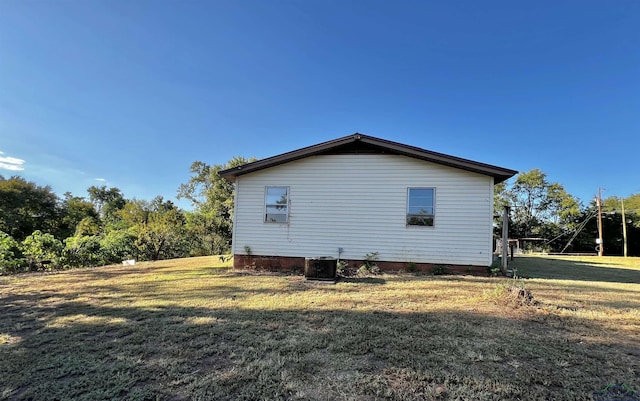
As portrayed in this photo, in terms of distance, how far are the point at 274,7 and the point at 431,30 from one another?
6.16 metres

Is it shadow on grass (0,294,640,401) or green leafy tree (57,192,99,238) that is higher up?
green leafy tree (57,192,99,238)

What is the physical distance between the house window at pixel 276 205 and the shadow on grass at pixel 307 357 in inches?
193

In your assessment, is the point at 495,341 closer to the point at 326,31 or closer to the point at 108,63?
the point at 326,31

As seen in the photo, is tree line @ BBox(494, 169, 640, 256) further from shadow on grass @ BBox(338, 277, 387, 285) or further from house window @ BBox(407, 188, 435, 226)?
shadow on grass @ BBox(338, 277, 387, 285)

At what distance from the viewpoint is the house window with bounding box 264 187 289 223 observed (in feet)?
31.3

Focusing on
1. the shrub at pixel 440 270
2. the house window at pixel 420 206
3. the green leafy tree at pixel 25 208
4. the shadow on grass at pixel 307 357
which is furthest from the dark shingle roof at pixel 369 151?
the green leafy tree at pixel 25 208

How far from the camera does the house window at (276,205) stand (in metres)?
9.53

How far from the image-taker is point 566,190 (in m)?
36.8

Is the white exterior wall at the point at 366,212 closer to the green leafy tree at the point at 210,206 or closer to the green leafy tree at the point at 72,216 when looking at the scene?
the green leafy tree at the point at 210,206

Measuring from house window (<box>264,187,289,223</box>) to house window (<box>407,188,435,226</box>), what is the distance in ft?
12.1

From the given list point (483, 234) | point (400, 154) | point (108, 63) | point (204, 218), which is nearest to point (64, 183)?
point (204, 218)

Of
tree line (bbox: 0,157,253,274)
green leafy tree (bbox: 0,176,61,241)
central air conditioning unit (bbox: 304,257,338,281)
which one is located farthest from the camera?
green leafy tree (bbox: 0,176,61,241)

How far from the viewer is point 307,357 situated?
3170mm

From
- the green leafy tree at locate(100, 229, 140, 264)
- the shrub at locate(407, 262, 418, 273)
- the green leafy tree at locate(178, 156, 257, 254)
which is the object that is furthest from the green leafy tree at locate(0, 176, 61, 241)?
the shrub at locate(407, 262, 418, 273)
